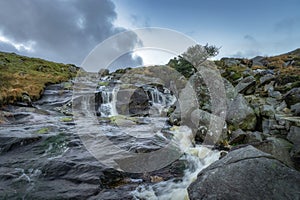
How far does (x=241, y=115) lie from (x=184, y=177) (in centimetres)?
586

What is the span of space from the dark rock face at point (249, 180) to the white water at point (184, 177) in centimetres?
155

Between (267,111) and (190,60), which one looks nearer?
(267,111)

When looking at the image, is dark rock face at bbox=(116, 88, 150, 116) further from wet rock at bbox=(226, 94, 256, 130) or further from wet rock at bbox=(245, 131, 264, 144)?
wet rock at bbox=(245, 131, 264, 144)

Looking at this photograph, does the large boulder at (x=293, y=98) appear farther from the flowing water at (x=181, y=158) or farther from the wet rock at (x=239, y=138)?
the flowing water at (x=181, y=158)

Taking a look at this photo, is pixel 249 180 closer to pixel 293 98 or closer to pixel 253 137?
pixel 253 137

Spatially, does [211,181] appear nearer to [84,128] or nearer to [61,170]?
[61,170]

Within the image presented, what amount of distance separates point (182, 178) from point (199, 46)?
2356cm

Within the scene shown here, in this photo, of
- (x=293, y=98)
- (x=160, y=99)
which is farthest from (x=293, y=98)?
(x=160, y=99)

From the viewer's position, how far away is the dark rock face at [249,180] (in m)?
4.41

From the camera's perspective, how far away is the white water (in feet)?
20.7

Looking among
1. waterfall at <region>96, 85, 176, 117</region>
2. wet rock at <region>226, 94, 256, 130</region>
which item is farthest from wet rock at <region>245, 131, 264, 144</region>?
waterfall at <region>96, 85, 176, 117</region>

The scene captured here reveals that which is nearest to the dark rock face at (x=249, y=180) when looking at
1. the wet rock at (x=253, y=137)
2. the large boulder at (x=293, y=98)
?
the wet rock at (x=253, y=137)

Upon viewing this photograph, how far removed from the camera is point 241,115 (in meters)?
11.6

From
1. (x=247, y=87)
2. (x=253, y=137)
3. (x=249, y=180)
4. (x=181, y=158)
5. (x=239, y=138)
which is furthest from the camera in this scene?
(x=247, y=87)
